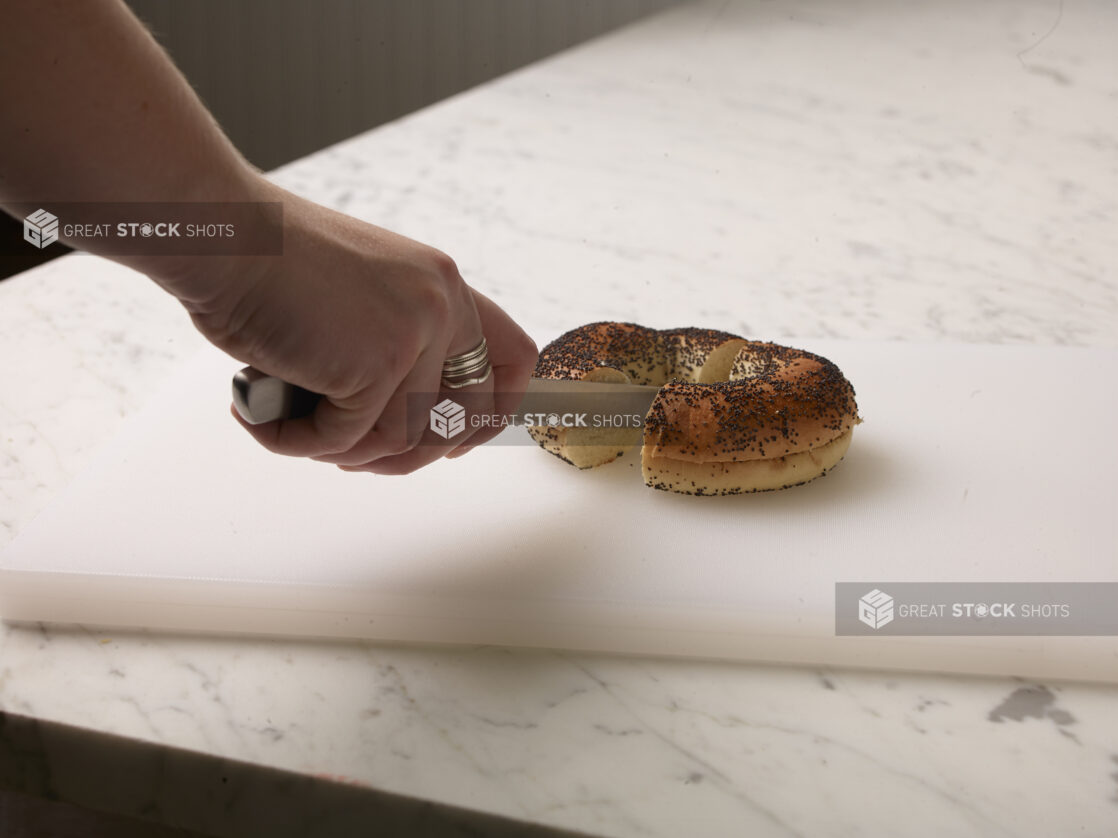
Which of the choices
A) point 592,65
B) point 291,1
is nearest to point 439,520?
point 592,65

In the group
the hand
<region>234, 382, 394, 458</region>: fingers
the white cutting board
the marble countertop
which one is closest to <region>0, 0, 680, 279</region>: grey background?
the marble countertop

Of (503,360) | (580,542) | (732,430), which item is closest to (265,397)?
(503,360)

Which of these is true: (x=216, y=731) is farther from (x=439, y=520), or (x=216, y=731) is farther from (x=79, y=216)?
(x=79, y=216)

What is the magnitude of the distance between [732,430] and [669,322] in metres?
0.70

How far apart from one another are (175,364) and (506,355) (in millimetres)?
845

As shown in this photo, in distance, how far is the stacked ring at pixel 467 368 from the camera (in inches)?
47.4

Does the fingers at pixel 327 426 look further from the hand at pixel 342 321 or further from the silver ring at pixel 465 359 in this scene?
the silver ring at pixel 465 359

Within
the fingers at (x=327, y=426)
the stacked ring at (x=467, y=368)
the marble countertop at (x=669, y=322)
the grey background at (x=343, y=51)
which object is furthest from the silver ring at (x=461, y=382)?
the grey background at (x=343, y=51)

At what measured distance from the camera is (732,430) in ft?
4.33

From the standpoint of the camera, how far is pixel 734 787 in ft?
3.14

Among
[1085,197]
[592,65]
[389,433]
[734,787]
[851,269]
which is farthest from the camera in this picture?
[592,65]

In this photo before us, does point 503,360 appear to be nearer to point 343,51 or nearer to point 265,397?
point 265,397

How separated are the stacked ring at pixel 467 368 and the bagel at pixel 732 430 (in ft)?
0.68

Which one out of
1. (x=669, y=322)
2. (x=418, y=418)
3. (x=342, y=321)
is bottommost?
(x=669, y=322)
